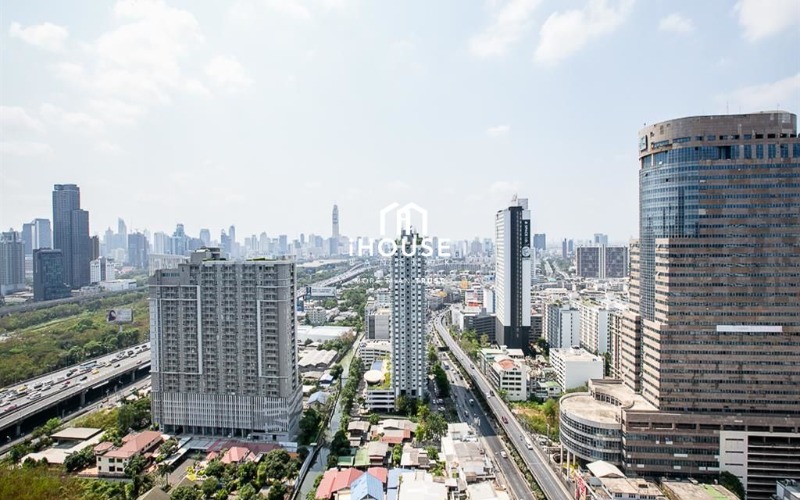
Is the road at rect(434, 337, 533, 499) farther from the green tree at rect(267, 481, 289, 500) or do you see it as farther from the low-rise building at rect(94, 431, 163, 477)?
the low-rise building at rect(94, 431, 163, 477)

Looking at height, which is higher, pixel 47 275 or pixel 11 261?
pixel 11 261

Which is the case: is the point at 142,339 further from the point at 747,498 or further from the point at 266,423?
the point at 747,498

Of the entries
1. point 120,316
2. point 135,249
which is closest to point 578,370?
point 120,316

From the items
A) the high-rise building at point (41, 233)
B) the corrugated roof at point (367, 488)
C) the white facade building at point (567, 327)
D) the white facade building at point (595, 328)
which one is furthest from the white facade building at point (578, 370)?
the high-rise building at point (41, 233)

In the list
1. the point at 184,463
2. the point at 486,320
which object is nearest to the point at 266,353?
the point at 184,463

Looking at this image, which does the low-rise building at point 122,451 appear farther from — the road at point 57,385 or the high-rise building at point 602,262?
the high-rise building at point 602,262

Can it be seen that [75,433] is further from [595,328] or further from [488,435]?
[595,328]

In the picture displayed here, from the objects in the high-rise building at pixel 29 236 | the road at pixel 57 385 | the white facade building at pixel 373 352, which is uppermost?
the high-rise building at pixel 29 236
